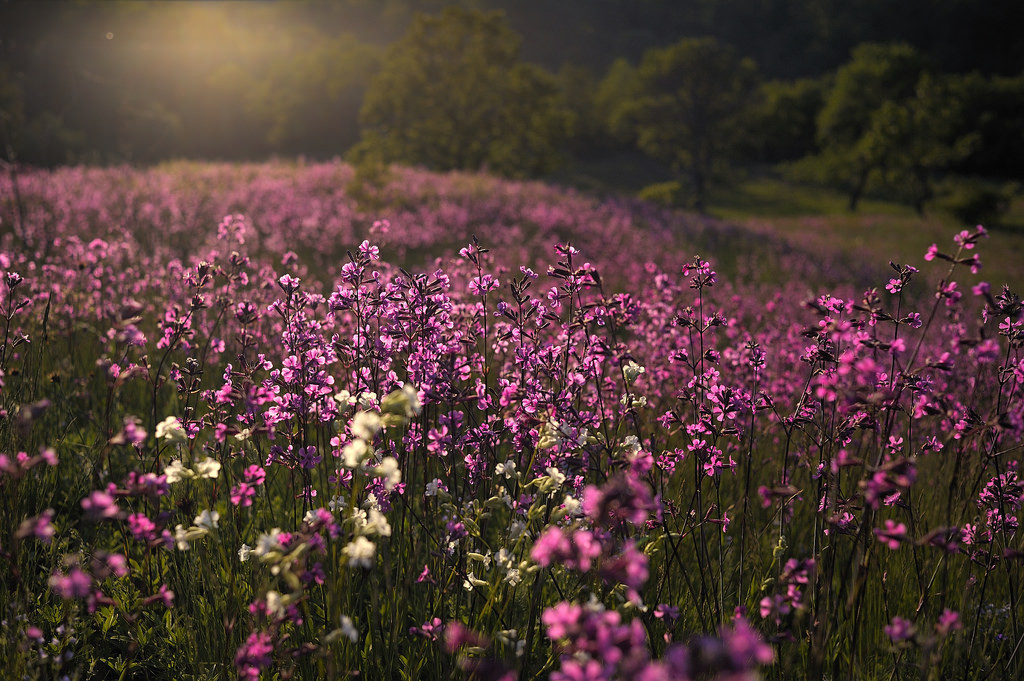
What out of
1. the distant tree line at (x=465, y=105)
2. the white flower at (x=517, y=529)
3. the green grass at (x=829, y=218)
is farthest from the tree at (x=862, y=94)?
the white flower at (x=517, y=529)

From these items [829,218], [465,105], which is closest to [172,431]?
[465,105]

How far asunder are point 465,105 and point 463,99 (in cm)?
60

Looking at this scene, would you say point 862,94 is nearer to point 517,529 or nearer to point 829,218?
point 829,218

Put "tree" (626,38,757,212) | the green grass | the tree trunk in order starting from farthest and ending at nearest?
the tree trunk → "tree" (626,38,757,212) → the green grass

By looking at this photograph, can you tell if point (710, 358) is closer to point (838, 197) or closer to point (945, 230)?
point (945, 230)

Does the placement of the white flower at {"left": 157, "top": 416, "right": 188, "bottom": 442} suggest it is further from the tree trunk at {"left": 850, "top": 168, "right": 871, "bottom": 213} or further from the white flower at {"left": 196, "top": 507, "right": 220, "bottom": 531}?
→ the tree trunk at {"left": 850, "top": 168, "right": 871, "bottom": 213}

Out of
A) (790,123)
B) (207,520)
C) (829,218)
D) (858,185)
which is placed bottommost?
(207,520)

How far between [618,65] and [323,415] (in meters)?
86.7

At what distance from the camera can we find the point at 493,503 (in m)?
2.14

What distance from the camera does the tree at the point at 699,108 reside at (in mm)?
45188

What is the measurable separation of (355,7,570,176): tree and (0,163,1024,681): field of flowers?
29871 millimetres

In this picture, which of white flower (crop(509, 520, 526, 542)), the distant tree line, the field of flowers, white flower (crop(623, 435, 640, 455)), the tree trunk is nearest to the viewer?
the field of flowers

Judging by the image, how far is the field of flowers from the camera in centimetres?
178

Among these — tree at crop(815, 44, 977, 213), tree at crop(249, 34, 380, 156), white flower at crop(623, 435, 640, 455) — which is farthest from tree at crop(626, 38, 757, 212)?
white flower at crop(623, 435, 640, 455)
